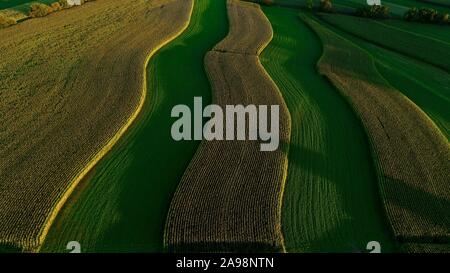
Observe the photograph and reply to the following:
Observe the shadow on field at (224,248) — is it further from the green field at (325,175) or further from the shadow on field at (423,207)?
the shadow on field at (423,207)

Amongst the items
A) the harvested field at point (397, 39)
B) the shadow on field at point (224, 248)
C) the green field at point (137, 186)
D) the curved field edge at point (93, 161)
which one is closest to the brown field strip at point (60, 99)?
the curved field edge at point (93, 161)

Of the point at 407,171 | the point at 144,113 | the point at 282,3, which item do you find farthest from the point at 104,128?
the point at 282,3

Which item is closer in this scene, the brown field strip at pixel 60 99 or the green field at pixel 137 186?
the green field at pixel 137 186

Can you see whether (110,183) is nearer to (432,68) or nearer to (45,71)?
(45,71)

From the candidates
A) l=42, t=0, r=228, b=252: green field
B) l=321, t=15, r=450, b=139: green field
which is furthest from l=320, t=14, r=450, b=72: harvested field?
l=42, t=0, r=228, b=252: green field

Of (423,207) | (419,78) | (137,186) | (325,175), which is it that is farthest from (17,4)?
(423,207)
